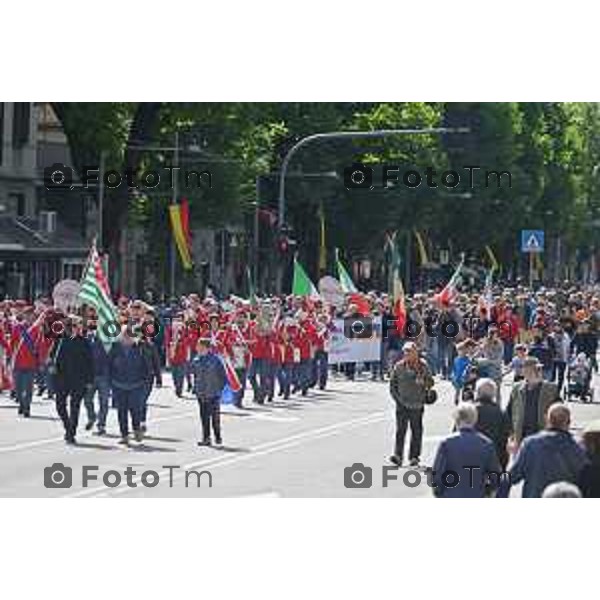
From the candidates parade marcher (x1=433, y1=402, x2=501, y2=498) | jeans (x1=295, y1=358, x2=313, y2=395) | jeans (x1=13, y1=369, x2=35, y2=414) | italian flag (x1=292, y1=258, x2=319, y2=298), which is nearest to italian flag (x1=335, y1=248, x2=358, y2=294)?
italian flag (x1=292, y1=258, x2=319, y2=298)

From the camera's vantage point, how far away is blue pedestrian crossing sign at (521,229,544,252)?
20.5m

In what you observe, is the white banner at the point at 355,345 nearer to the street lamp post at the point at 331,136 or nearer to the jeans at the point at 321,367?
the jeans at the point at 321,367

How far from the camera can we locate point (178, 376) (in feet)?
70.7

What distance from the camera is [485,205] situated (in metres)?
19.7

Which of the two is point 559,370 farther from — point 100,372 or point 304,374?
point 100,372

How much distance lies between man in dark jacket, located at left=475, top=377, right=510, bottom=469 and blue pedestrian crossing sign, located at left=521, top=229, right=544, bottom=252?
264 cm

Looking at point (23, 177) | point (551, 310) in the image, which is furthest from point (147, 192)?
point (551, 310)

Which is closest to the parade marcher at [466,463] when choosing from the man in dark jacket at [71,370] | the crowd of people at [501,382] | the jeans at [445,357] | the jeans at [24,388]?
the crowd of people at [501,382]

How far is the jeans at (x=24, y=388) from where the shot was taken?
22.3 m

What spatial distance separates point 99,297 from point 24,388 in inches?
124
